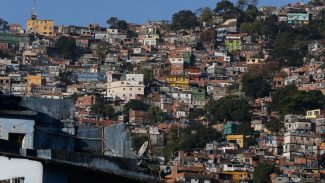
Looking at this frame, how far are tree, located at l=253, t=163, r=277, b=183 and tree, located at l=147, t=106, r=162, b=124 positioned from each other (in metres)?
26.9

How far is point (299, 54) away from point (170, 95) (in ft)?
54.5

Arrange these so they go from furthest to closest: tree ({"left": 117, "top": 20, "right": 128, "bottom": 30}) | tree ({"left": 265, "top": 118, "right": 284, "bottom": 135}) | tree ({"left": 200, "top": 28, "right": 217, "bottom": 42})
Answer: tree ({"left": 117, "top": 20, "right": 128, "bottom": 30}), tree ({"left": 200, "top": 28, "right": 217, "bottom": 42}), tree ({"left": 265, "top": 118, "right": 284, "bottom": 135})

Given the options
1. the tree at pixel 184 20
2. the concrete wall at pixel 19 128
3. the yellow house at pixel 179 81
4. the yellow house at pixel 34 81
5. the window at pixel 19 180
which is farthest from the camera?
the tree at pixel 184 20

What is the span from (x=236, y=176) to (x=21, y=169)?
72.9 meters

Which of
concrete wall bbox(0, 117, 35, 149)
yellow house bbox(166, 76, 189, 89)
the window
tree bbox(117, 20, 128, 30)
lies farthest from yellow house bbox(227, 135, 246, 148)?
the window

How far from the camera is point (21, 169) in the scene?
13383mm

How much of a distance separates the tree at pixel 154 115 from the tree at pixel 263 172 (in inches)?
1059

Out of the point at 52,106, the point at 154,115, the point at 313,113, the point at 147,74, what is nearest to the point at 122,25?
the point at 147,74

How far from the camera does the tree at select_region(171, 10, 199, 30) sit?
16262 centimetres

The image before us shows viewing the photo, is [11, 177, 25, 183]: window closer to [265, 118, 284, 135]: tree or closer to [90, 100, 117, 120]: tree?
[265, 118, 284, 135]: tree

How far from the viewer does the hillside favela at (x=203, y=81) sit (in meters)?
95.4

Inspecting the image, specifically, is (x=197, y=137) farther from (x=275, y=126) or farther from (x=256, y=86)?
(x=256, y=86)

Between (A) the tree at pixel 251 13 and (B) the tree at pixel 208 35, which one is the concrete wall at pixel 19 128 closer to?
(B) the tree at pixel 208 35

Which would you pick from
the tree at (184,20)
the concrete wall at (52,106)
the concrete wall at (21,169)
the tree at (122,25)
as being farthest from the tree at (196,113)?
the concrete wall at (21,169)
